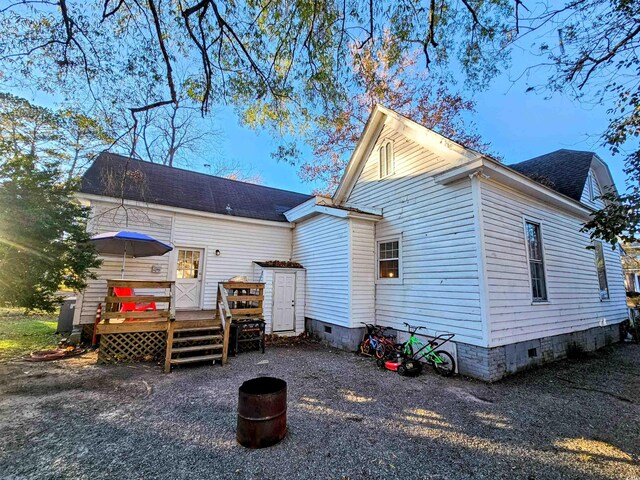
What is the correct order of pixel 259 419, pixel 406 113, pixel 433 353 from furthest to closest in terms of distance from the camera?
pixel 406 113 < pixel 433 353 < pixel 259 419

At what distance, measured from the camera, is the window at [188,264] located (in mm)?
9155

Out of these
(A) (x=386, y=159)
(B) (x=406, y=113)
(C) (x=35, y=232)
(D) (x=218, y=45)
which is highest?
(B) (x=406, y=113)

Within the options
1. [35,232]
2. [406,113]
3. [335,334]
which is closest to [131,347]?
[35,232]

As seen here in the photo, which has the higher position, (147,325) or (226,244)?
(226,244)

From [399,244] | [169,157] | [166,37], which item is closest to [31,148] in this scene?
[166,37]

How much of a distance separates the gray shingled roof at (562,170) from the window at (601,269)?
2.23m

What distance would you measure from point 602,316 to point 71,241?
14439 mm

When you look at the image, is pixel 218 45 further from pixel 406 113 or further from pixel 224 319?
pixel 406 113

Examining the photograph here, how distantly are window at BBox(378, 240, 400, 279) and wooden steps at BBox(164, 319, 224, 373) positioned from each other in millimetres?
4509

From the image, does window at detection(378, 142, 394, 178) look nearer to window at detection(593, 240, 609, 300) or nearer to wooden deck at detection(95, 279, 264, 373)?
wooden deck at detection(95, 279, 264, 373)

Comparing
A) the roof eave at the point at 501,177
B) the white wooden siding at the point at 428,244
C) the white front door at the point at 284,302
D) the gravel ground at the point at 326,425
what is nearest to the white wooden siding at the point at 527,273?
the roof eave at the point at 501,177

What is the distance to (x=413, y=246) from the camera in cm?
708

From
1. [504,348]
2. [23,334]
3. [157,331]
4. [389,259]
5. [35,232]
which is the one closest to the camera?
[35,232]

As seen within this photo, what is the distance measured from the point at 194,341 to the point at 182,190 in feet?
19.5
